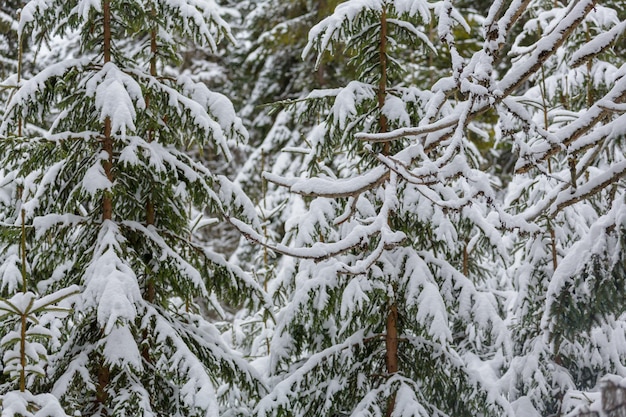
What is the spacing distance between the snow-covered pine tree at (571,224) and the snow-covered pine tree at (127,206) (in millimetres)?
2019

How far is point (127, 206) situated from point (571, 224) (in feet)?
11.2

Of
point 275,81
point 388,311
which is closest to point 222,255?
point 388,311

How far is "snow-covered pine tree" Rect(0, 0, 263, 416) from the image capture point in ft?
13.9

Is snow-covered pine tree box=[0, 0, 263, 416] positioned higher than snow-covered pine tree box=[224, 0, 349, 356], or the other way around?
snow-covered pine tree box=[0, 0, 263, 416]

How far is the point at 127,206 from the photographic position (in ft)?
16.8

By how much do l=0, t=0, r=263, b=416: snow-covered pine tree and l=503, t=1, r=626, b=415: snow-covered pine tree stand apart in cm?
202

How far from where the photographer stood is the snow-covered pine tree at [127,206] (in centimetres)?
425

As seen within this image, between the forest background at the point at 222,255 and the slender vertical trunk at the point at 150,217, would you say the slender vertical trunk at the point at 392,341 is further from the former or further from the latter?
the slender vertical trunk at the point at 150,217

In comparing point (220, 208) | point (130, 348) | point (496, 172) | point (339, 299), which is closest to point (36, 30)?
point (220, 208)

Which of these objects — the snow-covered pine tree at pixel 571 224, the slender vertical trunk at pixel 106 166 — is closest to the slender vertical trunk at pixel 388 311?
the snow-covered pine tree at pixel 571 224

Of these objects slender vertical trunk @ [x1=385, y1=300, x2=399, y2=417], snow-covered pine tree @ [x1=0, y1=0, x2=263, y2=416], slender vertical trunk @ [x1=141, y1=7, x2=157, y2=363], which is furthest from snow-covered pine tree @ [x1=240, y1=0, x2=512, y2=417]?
slender vertical trunk @ [x1=141, y1=7, x2=157, y2=363]

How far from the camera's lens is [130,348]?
4.11 metres

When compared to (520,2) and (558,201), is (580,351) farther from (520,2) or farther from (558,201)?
(520,2)

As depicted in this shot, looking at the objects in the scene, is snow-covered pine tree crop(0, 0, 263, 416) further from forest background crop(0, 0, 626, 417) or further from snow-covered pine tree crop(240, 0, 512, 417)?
snow-covered pine tree crop(240, 0, 512, 417)
